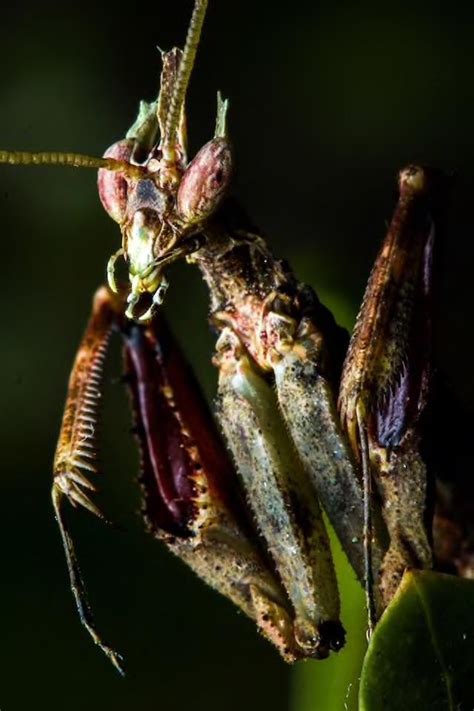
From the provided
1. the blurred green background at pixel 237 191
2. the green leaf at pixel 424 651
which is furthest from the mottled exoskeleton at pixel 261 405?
the blurred green background at pixel 237 191

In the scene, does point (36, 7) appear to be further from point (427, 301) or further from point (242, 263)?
point (427, 301)

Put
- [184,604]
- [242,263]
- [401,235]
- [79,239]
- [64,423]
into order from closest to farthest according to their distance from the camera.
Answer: [401,235] < [242,263] < [64,423] < [184,604] < [79,239]

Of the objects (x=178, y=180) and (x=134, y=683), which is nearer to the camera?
(x=178, y=180)

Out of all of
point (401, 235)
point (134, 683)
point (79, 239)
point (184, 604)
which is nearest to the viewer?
point (401, 235)

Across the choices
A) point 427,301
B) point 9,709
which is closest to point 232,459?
point 427,301

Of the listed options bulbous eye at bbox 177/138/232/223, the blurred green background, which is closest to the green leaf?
bulbous eye at bbox 177/138/232/223

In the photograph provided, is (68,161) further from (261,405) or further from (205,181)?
(261,405)

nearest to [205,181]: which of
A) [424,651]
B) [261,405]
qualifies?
[261,405]
